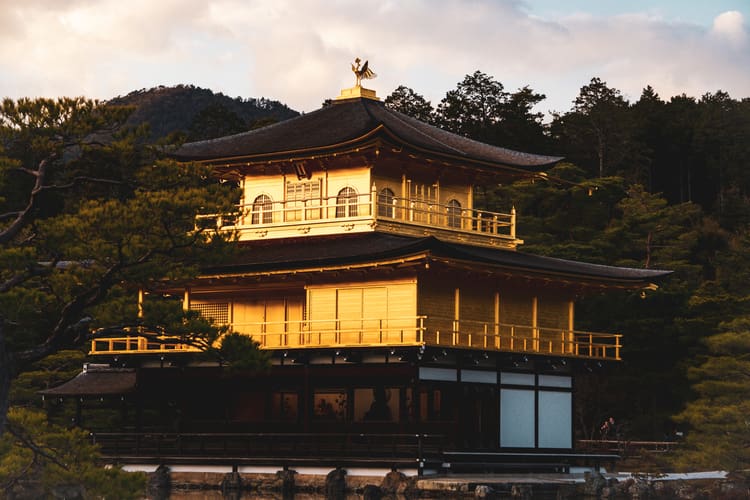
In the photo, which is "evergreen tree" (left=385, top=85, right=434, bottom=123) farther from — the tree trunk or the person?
the tree trunk

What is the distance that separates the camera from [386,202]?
44.2 metres

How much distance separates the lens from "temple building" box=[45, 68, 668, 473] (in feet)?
128

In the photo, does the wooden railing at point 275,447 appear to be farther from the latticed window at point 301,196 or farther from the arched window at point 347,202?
the latticed window at point 301,196

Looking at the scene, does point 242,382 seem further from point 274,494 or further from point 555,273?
point 555,273

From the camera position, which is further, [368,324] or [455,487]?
[368,324]

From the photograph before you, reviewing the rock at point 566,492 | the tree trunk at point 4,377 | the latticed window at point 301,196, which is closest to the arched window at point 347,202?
the latticed window at point 301,196

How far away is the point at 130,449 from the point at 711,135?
5957 cm

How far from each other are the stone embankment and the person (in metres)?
16.7

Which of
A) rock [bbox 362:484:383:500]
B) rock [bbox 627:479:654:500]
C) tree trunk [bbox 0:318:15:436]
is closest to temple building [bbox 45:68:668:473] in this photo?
rock [bbox 362:484:383:500]

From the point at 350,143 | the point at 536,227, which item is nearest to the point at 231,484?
the point at 350,143

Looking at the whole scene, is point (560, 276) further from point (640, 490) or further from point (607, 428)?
point (607, 428)

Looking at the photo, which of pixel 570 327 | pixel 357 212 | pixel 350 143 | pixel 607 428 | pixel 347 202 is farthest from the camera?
pixel 607 428

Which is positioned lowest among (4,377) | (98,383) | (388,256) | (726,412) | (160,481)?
(160,481)

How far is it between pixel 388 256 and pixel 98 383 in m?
11.8
